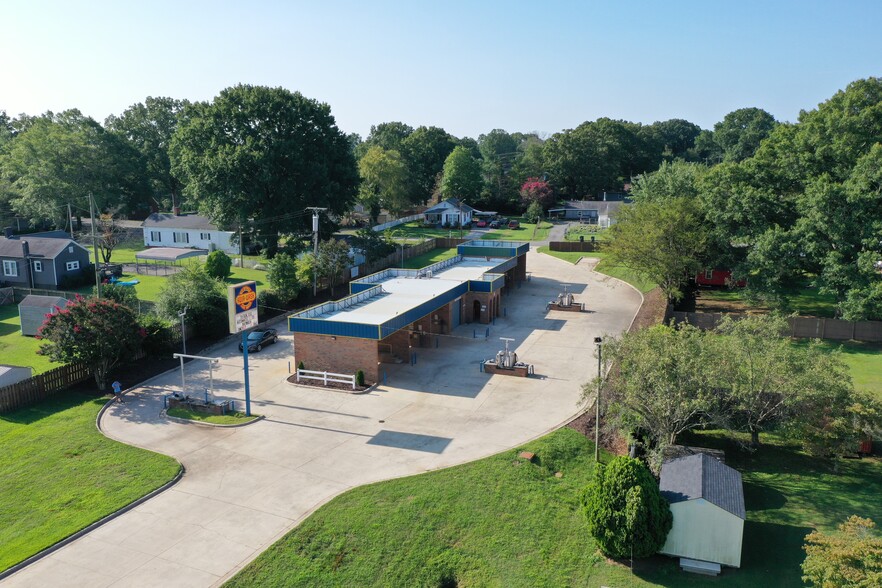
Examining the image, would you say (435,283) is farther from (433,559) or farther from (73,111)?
(73,111)

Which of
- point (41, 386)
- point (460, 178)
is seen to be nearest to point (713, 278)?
point (41, 386)

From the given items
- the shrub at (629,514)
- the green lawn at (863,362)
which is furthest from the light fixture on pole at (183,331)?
the green lawn at (863,362)

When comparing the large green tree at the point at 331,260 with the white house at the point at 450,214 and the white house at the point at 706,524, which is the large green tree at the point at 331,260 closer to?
the white house at the point at 706,524

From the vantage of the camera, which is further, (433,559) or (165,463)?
(165,463)

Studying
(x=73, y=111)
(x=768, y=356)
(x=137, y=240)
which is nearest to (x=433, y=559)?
(x=768, y=356)

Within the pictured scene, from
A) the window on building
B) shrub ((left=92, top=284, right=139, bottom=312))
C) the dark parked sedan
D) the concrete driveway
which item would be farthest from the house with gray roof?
the dark parked sedan
